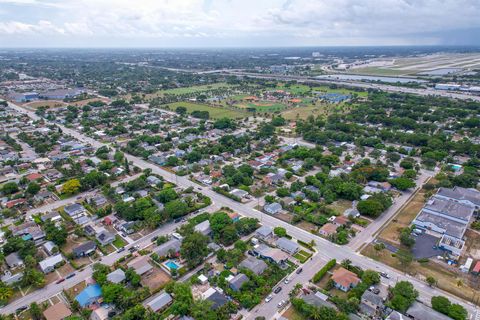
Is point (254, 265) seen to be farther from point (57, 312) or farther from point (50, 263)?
point (50, 263)

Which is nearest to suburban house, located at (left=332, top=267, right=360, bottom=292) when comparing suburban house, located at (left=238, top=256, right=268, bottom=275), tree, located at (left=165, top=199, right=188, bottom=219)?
suburban house, located at (left=238, top=256, right=268, bottom=275)

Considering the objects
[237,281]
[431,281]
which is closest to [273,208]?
[237,281]

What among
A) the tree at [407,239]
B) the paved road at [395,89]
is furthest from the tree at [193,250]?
the paved road at [395,89]

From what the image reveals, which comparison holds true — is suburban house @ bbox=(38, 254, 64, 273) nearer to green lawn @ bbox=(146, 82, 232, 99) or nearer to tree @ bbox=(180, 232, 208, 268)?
tree @ bbox=(180, 232, 208, 268)

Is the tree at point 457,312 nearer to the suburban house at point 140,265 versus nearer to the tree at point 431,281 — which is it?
the tree at point 431,281

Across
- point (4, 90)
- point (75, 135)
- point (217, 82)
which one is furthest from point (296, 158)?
point (4, 90)
